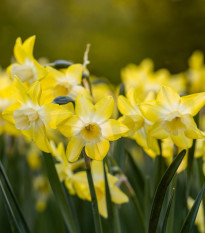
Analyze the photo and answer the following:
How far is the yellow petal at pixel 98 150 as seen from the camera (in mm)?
833

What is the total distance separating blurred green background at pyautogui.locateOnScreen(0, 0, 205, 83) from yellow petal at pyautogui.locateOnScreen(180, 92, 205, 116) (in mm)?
3662

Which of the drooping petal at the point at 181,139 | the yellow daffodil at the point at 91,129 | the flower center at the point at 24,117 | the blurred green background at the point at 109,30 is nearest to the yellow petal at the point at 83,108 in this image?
the yellow daffodil at the point at 91,129

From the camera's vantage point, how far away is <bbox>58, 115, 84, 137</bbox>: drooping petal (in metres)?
0.82

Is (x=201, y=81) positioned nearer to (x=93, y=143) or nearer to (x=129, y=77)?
(x=129, y=77)

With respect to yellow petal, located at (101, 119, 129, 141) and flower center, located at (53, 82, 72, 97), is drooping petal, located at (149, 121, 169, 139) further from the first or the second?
flower center, located at (53, 82, 72, 97)

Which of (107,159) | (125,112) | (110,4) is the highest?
(110,4)

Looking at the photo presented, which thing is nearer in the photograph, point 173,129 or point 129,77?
point 173,129

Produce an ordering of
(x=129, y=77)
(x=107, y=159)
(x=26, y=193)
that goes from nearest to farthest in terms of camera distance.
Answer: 1. (x=107, y=159)
2. (x=26, y=193)
3. (x=129, y=77)

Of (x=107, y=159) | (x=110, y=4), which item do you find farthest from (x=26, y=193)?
(x=110, y=4)

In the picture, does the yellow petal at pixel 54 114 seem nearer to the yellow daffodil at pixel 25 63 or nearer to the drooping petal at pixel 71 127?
the drooping petal at pixel 71 127

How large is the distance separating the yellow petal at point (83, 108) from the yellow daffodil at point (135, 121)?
3.8 inches

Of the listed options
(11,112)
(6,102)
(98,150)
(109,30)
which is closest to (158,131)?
(98,150)

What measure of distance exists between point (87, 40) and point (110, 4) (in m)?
0.72

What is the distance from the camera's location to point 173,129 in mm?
876
